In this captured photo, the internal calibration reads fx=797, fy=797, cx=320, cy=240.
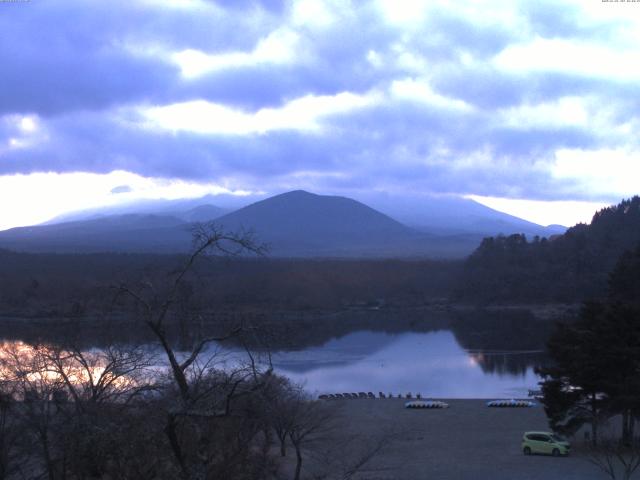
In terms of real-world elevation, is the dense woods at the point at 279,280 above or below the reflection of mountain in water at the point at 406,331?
above

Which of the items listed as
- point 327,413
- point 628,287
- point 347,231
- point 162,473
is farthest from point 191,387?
point 347,231

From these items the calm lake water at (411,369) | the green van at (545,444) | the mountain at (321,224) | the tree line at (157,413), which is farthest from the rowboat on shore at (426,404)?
the mountain at (321,224)

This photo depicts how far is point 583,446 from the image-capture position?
46.1 feet

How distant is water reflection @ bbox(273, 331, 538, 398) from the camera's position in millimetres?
24750

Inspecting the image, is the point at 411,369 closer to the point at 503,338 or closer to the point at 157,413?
the point at 503,338

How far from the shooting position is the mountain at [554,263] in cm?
5822

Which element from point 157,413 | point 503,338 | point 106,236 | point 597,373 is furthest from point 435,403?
point 106,236

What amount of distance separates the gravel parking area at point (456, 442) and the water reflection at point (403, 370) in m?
3.13

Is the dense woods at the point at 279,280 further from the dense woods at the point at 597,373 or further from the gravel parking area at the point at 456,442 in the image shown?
the dense woods at the point at 597,373

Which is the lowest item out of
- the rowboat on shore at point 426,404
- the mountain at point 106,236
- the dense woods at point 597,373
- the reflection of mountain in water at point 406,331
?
the reflection of mountain in water at point 406,331

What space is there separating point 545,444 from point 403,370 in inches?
599

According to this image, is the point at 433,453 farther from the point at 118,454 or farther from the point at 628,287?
the point at 628,287

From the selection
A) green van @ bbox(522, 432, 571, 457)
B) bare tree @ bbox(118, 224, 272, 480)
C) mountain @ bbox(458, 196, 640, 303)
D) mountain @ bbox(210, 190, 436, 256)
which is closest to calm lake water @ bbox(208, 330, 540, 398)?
green van @ bbox(522, 432, 571, 457)

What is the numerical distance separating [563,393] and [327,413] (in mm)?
4234
